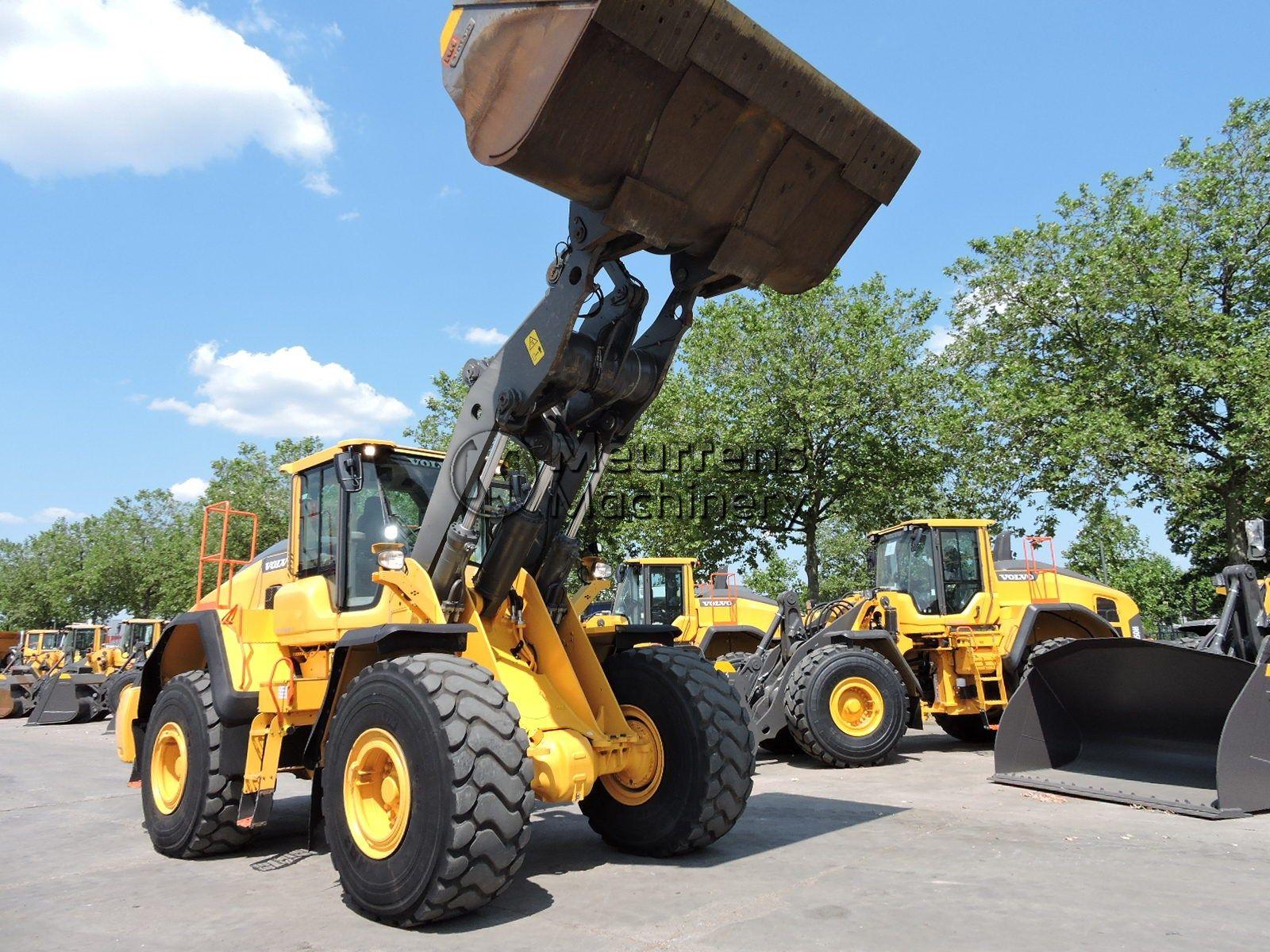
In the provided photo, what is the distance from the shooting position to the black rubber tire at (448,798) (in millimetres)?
4727

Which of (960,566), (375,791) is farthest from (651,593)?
(375,791)

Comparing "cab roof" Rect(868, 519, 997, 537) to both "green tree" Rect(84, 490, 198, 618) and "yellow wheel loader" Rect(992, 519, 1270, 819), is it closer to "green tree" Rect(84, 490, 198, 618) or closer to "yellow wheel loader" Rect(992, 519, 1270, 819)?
"yellow wheel loader" Rect(992, 519, 1270, 819)

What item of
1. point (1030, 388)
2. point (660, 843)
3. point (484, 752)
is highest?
point (1030, 388)

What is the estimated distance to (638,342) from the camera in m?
6.14

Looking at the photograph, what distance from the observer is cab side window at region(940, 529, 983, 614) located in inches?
529

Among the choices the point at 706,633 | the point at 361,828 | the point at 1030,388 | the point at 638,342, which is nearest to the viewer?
the point at 361,828

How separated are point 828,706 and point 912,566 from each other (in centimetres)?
352

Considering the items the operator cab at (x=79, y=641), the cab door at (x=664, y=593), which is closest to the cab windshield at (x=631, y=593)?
the cab door at (x=664, y=593)

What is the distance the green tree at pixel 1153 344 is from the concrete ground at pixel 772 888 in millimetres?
15755

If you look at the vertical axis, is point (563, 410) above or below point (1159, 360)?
below

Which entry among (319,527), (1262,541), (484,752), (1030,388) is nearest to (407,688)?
(484,752)

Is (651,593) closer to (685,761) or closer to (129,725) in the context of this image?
(129,725)

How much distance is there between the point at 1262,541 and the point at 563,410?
720 centimetres

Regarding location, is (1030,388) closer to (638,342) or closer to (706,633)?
(706,633)
